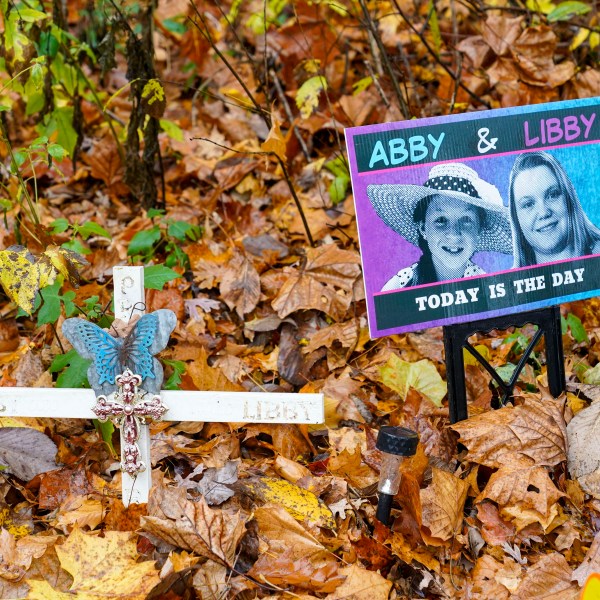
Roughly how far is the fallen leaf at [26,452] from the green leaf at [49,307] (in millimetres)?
417

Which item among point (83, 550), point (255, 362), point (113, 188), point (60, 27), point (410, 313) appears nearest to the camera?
point (83, 550)

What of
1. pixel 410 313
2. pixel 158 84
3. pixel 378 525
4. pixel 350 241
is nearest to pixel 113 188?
pixel 158 84

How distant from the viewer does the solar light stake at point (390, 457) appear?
2.21 m

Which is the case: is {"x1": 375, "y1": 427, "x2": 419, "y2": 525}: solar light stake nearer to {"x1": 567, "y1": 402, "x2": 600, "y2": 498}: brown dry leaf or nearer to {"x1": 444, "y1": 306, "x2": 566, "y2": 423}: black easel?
{"x1": 444, "y1": 306, "x2": 566, "y2": 423}: black easel

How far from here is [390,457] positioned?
2252 mm

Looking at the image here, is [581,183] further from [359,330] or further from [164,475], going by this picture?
[164,475]

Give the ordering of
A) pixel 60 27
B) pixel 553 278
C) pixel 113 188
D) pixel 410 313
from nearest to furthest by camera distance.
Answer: pixel 410 313, pixel 553 278, pixel 60 27, pixel 113 188

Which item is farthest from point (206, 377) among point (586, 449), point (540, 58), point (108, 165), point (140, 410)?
point (540, 58)

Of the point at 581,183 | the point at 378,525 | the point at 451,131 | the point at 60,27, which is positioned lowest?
the point at 378,525

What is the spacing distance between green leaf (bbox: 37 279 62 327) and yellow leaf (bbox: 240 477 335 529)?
38.0 inches

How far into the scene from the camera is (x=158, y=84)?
3.40m

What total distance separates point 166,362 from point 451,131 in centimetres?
134

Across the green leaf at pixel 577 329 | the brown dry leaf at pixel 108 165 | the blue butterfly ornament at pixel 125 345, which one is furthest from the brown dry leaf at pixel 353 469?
the brown dry leaf at pixel 108 165

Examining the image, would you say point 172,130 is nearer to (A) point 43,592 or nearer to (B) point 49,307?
(B) point 49,307
